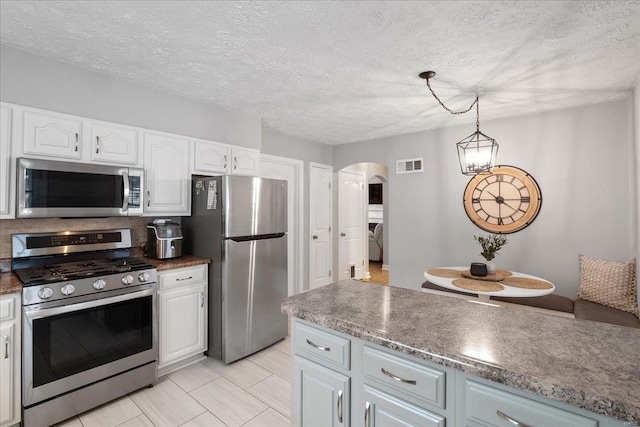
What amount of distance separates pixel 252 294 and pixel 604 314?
2981 mm

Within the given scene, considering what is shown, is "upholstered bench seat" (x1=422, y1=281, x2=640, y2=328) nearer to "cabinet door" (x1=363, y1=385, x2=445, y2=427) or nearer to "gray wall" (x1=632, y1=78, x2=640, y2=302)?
"gray wall" (x1=632, y1=78, x2=640, y2=302)

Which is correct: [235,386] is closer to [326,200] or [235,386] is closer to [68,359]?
[68,359]

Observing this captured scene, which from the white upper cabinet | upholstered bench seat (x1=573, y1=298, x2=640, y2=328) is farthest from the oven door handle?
upholstered bench seat (x1=573, y1=298, x2=640, y2=328)

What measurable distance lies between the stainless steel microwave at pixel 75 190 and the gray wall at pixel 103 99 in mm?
459

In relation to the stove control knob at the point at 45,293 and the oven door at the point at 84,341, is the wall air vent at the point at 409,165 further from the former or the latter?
the stove control knob at the point at 45,293

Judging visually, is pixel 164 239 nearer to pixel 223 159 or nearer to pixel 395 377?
pixel 223 159

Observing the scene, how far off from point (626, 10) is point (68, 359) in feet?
12.8

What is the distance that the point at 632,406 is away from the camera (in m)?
0.73

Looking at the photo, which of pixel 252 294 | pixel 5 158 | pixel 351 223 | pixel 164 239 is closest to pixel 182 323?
pixel 252 294

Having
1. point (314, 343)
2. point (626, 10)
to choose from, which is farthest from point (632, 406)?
point (626, 10)

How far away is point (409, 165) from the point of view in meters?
4.46

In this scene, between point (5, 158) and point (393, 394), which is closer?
point (393, 394)

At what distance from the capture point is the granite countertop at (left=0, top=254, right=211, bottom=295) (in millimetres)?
1827

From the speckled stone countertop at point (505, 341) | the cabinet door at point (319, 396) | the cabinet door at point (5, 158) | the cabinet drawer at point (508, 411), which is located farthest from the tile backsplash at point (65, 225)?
the cabinet drawer at point (508, 411)
